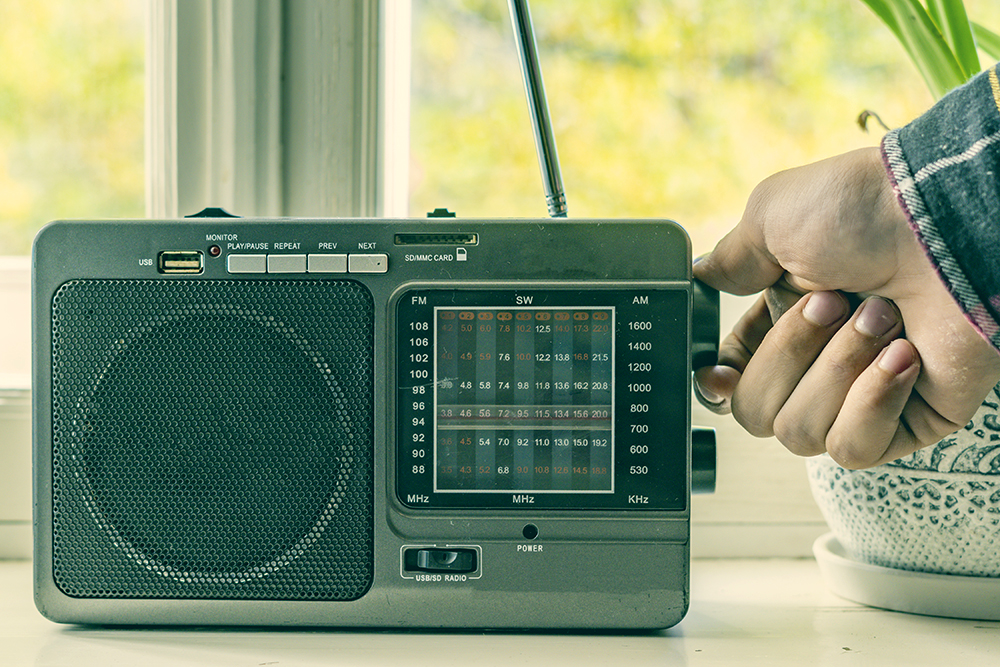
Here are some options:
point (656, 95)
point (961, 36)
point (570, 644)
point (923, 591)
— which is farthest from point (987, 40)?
point (570, 644)

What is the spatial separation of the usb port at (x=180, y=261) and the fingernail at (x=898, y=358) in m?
0.44

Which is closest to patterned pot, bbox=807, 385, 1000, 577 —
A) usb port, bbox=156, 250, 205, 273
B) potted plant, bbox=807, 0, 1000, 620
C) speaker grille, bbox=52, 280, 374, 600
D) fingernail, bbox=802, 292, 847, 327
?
potted plant, bbox=807, 0, 1000, 620

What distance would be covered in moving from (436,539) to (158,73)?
0.51 meters

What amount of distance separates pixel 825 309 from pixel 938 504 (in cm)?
16

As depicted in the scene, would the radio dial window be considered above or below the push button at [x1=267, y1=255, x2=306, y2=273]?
below

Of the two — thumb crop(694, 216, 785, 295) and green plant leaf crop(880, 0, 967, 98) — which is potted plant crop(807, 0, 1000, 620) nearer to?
green plant leaf crop(880, 0, 967, 98)

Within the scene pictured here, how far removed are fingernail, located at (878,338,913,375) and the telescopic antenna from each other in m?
0.25

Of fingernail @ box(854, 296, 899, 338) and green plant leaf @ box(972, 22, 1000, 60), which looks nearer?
fingernail @ box(854, 296, 899, 338)

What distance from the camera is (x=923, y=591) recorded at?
21.8 inches

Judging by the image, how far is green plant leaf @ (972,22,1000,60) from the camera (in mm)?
631

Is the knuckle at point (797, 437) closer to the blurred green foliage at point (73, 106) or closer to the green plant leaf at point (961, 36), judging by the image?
the green plant leaf at point (961, 36)

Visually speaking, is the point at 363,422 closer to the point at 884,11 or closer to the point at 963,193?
the point at 963,193

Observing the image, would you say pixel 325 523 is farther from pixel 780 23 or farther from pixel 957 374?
A: pixel 780 23

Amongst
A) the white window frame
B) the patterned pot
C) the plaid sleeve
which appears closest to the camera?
the plaid sleeve
